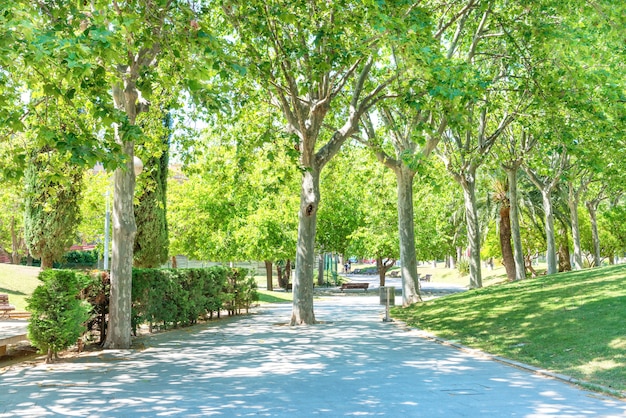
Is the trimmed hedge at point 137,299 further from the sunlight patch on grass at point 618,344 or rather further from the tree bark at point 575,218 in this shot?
the tree bark at point 575,218

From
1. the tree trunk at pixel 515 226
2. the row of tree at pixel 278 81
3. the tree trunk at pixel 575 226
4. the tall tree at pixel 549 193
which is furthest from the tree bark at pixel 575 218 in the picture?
the row of tree at pixel 278 81

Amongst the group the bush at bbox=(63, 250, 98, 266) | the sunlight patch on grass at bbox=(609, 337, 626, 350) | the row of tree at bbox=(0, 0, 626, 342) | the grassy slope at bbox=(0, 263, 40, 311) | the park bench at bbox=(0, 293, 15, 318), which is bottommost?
the sunlight patch on grass at bbox=(609, 337, 626, 350)

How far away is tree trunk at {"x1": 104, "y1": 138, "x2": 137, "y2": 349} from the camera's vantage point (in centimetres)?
1202

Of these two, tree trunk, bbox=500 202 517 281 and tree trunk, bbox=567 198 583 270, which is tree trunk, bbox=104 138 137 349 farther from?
tree trunk, bbox=567 198 583 270

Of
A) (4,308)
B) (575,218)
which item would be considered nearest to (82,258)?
(4,308)

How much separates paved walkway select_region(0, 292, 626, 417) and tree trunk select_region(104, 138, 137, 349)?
1.98 ft

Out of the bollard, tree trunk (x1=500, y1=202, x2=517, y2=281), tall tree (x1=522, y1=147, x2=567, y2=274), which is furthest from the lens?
tree trunk (x1=500, y1=202, x2=517, y2=281)

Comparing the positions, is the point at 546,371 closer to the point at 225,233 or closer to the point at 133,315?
the point at 133,315

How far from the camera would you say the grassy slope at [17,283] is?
22619mm

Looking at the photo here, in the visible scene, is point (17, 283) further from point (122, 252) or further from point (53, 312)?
point (53, 312)

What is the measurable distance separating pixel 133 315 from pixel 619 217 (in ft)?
132

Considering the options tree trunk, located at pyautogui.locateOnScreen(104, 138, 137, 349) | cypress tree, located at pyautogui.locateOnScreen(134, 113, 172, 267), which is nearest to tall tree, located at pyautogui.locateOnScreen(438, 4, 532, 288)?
tree trunk, located at pyautogui.locateOnScreen(104, 138, 137, 349)

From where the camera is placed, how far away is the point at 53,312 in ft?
33.7

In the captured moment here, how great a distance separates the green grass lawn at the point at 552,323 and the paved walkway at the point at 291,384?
73cm
